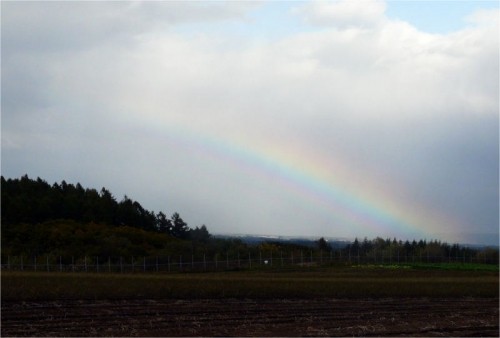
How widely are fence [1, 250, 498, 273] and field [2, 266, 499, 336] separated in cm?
2634

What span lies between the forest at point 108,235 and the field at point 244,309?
36892 millimetres

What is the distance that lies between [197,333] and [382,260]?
204 feet

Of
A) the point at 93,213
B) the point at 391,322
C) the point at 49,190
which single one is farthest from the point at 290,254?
the point at 391,322

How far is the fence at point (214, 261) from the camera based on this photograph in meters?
65.1

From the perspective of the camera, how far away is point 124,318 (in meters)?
24.2

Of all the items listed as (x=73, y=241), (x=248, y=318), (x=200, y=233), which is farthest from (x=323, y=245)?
(x=248, y=318)

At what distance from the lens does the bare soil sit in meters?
21.4

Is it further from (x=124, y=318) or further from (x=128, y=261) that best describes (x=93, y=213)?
(x=124, y=318)

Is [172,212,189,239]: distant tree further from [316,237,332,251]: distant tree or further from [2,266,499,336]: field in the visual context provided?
[2,266,499,336]: field

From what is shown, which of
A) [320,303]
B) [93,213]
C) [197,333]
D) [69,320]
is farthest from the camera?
[93,213]

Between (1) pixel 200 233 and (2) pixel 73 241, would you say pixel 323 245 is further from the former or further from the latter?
(2) pixel 73 241

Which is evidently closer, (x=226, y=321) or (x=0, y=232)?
(x=226, y=321)

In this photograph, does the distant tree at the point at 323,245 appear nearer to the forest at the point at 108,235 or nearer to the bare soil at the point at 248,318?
the forest at the point at 108,235

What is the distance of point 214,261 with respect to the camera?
7162cm
